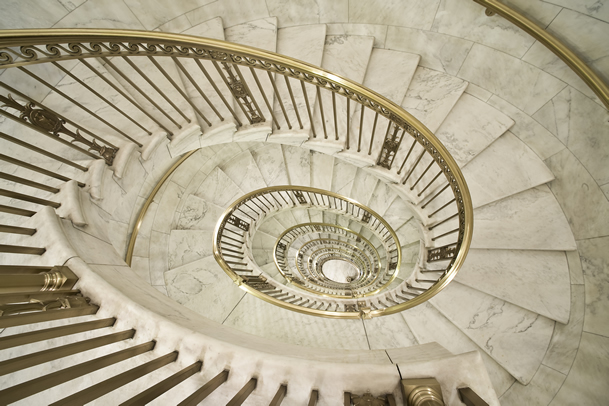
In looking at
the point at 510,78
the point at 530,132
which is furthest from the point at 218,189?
the point at 530,132

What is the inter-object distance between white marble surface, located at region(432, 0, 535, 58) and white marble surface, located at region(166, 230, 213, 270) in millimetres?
5260

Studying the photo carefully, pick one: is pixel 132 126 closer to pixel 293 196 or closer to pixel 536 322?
pixel 293 196

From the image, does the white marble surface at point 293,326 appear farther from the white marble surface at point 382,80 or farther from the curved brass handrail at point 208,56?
the white marble surface at point 382,80

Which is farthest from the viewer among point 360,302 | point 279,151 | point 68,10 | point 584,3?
point 279,151

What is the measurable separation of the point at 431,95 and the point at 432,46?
27.1 inches

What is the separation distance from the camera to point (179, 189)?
5.14 m

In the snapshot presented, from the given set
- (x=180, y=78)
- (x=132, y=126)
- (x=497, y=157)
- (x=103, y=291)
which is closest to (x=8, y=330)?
→ (x=103, y=291)

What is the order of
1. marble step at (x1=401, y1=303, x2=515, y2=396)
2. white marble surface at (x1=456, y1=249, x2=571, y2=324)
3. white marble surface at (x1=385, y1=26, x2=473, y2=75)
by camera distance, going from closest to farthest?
1. white marble surface at (x1=456, y1=249, x2=571, y2=324)
2. marble step at (x1=401, y1=303, x2=515, y2=396)
3. white marble surface at (x1=385, y1=26, x2=473, y2=75)

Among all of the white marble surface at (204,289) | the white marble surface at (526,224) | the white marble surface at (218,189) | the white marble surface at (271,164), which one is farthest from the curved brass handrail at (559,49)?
the white marble surface at (204,289)

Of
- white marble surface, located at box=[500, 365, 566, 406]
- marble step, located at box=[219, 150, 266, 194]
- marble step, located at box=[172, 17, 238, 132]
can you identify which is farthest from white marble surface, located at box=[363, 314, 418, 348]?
marble step, located at box=[172, 17, 238, 132]

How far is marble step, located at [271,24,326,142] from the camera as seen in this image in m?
3.58

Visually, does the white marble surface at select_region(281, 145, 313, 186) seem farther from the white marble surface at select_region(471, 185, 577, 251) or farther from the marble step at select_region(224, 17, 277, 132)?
the white marble surface at select_region(471, 185, 577, 251)

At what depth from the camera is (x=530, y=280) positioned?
3387 millimetres

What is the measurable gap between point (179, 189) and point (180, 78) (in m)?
2.36
